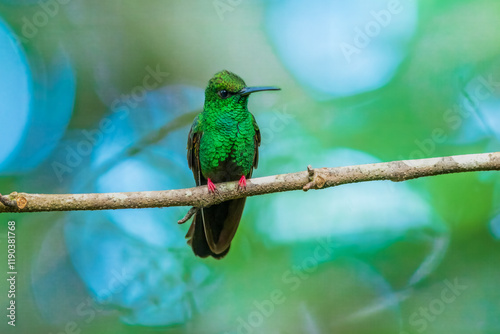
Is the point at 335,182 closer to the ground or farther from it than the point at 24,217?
farther from it

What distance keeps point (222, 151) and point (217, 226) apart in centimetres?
72

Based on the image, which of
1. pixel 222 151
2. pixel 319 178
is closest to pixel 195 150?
pixel 222 151

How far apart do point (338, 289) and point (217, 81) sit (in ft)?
9.48

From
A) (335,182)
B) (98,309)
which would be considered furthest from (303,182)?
(98,309)

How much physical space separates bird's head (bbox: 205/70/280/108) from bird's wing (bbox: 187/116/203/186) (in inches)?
11.5

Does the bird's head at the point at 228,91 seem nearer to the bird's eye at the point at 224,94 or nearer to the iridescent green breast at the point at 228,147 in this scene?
the bird's eye at the point at 224,94

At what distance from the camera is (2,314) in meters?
5.76

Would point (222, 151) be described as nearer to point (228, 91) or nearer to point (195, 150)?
point (195, 150)

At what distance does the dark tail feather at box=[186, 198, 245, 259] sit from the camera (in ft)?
15.7

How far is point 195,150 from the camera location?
16.3 ft

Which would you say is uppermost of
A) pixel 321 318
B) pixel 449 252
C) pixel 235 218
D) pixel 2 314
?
pixel 235 218

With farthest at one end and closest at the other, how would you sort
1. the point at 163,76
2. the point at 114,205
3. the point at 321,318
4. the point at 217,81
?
the point at 163,76 → the point at 321,318 → the point at 217,81 → the point at 114,205

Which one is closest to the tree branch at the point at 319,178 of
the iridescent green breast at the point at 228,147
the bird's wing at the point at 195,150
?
the iridescent green breast at the point at 228,147

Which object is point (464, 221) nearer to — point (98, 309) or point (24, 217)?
point (98, 309)
